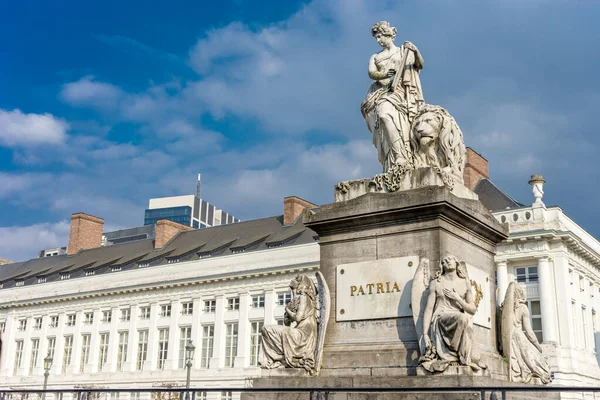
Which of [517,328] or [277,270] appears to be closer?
[517,328]

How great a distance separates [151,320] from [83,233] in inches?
686

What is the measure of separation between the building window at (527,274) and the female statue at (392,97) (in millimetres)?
34610

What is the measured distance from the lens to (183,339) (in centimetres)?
5256

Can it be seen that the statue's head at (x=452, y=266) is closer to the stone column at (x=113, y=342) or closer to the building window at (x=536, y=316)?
the building window at (x=536, y=316)

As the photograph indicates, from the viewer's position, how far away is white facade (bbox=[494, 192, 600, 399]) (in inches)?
1602

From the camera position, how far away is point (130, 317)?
55.3 m

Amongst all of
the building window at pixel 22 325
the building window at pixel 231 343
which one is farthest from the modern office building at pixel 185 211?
the building window at pixel 231 343

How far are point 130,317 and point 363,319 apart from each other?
48.7 meters

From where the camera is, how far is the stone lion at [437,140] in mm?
10000

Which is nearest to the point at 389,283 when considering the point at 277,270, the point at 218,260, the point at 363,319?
the point at 363,319

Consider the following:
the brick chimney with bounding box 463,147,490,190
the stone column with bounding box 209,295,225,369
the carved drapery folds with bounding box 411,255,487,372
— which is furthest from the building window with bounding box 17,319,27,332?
the carved drapery folds with bounding box 411,255,487,372

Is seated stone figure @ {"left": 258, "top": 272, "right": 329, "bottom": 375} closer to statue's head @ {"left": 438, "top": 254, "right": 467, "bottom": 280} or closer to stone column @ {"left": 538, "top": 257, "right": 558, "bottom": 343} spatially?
statue's head @ {"left": 438, "top": 254, "right": 467, "bottom": 280}

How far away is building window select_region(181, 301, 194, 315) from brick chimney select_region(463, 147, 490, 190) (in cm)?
2171

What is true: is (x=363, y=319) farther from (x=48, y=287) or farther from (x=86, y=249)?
(x=86, y=249)
